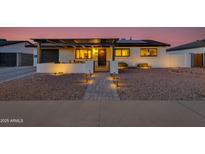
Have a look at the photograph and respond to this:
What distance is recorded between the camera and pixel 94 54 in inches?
912

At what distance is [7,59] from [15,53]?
1.35 m

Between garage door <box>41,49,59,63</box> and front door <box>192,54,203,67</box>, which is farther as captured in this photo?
front door <box>192,54,203,67</box>

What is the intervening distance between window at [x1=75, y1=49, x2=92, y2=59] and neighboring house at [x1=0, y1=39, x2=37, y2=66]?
8.17 meters

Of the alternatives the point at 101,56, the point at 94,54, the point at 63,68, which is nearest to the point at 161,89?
the point at 63,68

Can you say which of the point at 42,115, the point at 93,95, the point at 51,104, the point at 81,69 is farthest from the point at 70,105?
the point at 81,69

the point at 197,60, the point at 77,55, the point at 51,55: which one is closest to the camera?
the point at 77,55

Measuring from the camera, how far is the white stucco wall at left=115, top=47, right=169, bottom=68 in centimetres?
2917

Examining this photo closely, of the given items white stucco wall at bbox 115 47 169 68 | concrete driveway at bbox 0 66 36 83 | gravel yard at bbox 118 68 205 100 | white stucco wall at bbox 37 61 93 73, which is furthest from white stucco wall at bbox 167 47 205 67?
concrete driveway at bbox 0 66 36 83

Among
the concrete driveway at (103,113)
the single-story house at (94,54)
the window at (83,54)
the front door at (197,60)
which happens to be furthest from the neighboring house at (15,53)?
the concrete driveway at (103,113)

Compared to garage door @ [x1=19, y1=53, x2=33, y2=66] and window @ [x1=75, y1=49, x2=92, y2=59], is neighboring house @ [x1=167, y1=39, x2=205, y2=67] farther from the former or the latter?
garage door @ [x1=19, y1=53, x2=33, y2=66]

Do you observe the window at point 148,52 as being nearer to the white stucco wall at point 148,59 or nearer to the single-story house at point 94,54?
the single-story house at point 94,54

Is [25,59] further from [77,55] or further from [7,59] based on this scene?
[77,55]

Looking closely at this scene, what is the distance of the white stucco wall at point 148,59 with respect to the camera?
29.2m

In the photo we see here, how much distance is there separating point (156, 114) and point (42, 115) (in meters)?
3.31
